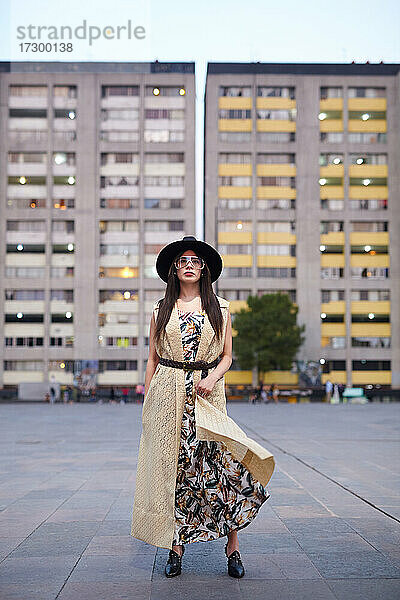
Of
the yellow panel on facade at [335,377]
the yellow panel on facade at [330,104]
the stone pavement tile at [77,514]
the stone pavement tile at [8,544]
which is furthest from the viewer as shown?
the yellow panel on facade at [330,104]

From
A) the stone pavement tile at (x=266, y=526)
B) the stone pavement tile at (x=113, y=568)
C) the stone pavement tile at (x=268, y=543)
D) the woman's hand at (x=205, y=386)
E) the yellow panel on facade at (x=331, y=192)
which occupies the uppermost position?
the yellow panel on facade at (x=331, y=192)

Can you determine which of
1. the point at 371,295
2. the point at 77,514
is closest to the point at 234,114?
the point at 371,295

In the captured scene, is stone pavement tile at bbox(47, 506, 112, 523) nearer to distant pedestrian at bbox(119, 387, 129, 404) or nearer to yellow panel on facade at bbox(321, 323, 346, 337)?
distant pedestrian at bbox(119, 387, 129, 404)

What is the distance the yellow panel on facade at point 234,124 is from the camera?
221 ft

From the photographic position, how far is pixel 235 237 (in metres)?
66.8

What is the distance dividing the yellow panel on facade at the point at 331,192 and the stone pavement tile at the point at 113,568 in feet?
212

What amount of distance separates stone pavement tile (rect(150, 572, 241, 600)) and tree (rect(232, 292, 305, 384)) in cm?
5587

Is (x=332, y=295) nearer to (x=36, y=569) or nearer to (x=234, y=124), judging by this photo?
(x=234, y=124)

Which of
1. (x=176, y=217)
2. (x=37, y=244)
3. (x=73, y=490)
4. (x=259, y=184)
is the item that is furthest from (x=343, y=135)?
(x=73, y=490)

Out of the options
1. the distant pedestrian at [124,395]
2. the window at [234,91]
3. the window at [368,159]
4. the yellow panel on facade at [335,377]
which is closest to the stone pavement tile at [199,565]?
the distant pedestrian at [124,395]

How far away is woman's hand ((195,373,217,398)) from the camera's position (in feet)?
14.8

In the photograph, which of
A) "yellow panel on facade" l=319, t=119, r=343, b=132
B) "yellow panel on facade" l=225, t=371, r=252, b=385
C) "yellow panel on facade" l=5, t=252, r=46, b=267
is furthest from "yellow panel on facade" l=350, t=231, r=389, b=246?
"yellow panel on facade" l=5, t=252, r=46, b=267

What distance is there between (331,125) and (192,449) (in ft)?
219

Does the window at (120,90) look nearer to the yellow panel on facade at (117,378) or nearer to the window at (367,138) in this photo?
the window at (367,138)
